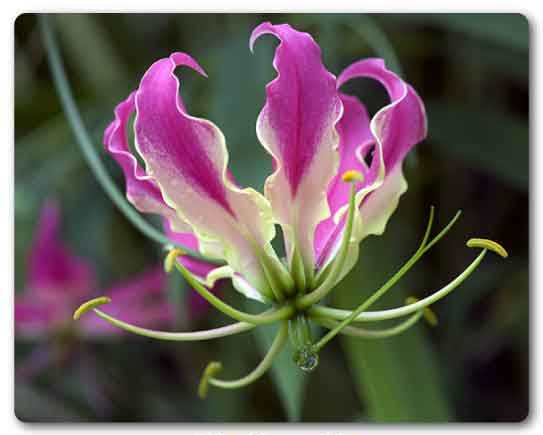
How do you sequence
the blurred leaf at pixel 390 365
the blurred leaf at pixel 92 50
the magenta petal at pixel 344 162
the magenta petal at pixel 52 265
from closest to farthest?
the magenta petal at pixel 344 162 < the blurred leaf at pixel 390 365 < the magenta petal at pixel 52 265 < the blurred leaf at pixel 92 50

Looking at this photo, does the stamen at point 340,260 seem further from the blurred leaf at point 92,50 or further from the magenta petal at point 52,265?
the blurred leaf at point 92,50

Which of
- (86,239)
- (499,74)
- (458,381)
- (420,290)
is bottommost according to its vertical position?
(458,381)

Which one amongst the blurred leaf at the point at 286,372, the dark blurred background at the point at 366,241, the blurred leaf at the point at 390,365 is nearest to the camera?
the blurred leaf at the point at 286,372

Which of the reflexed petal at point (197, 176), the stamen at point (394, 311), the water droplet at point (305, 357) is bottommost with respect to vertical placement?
the water droplet at point (305, 357)

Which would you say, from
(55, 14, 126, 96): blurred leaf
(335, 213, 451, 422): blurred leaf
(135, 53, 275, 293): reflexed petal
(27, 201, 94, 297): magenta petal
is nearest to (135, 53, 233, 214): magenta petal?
(135, 53, 275, 293): reflexed petal

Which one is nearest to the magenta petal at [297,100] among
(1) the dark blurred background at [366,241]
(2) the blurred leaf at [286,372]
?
(2) the blurred leaf at [286,372]

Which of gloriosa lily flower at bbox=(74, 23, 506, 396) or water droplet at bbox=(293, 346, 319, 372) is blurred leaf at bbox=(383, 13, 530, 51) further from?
water droplet at bbox=(293, 346, 319, 372)
